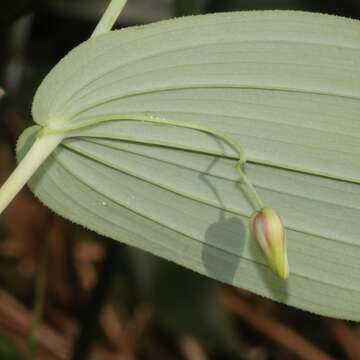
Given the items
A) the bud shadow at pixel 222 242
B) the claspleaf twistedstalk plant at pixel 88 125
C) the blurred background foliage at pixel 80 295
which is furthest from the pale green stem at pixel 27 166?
the blurred background foliage at pixel 80 295

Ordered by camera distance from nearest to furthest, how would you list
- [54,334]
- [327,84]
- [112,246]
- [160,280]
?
[327,84] < [112,246] < [160,280] < [54,334]

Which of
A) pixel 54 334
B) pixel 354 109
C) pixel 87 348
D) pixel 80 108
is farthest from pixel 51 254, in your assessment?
pixel 354 109

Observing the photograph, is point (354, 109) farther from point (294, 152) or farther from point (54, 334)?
point (54, 334)

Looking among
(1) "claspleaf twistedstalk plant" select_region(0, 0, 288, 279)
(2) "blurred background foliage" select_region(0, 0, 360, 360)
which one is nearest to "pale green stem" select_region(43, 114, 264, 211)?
(1) "claspleaf twistedstalk plant" select_region(0, 0, 288, 279)

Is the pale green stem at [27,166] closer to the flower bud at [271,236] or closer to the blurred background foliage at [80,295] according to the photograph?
the flower bud at [271,236]

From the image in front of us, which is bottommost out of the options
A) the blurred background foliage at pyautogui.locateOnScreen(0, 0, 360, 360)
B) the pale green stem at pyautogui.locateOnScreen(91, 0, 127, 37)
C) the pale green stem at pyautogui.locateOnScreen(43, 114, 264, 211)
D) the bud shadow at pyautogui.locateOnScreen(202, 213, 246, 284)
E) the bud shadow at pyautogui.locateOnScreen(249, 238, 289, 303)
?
the blurred background foliage at pyautogui.locateOnScreen(0, 0, 360, 360)

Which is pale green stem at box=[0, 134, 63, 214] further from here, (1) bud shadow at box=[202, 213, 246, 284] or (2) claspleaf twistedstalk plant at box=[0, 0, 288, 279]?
(1) bud shadow at box=[202, 213, 246, 284]

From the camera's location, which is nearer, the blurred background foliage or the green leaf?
the green leaf

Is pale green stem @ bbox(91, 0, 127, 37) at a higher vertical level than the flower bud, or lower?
higher
